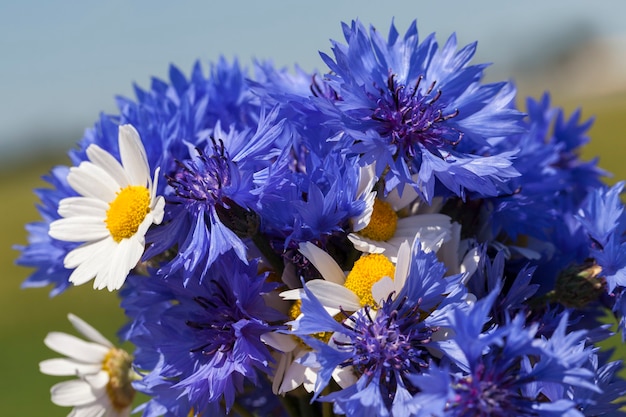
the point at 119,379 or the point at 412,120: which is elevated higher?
the point at 412,120

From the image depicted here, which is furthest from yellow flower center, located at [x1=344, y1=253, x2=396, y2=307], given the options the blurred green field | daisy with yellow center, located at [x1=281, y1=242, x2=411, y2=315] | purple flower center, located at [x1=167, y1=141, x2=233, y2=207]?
the blurred green field

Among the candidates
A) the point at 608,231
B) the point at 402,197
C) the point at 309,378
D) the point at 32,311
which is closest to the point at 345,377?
the point at 309,378

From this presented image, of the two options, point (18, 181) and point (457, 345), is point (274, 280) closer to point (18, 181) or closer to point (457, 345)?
point (457, 345)

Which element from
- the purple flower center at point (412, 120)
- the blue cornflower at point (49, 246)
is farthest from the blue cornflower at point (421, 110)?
the blue cornflower at point (49, 246)

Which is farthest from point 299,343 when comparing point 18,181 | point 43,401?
point 18,181

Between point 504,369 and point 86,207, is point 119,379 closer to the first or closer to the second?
point 86,207
